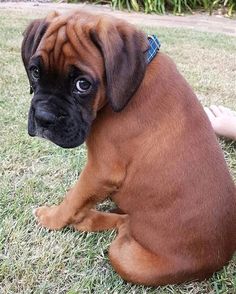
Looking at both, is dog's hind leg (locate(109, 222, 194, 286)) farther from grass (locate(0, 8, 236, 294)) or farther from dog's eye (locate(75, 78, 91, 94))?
dog's eye (locate(75, 78, 91, 94))

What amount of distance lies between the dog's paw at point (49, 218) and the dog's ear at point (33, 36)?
32.8 inches

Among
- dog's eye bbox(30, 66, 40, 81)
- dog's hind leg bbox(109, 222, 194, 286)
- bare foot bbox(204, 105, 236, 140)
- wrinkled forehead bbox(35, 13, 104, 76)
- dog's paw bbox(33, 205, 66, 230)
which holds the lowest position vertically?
bare foot bbox(204, 105, 236, 140)

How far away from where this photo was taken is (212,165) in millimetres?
2404

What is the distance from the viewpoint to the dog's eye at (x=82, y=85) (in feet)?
7.27

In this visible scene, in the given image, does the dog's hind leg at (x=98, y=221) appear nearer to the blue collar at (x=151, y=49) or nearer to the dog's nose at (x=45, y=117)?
the dog's nose at (x=45, y=117)

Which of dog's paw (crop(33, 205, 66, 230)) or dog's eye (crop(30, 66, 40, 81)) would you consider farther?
dog's paw (crop(33, 205, 66, 230))

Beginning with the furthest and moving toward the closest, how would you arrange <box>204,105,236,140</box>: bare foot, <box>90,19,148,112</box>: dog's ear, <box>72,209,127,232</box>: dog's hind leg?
<box>204,105,236,140</box>: bare foot < <box>72,209,127,232</box>: dog's hind leg < <box>90,19,148,112</box>: dog's ear

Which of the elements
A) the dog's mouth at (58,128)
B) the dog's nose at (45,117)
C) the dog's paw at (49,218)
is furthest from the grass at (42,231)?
the dog's nose at (45,117)

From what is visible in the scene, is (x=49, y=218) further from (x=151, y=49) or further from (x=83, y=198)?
(x=151, y=49)

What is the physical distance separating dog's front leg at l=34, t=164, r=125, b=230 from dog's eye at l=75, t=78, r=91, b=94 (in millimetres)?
432

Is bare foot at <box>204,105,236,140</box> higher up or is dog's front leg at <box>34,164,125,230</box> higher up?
dog's front leg at <box>34,164,125,230</box>

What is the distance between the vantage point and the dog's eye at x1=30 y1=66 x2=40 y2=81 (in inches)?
90.0

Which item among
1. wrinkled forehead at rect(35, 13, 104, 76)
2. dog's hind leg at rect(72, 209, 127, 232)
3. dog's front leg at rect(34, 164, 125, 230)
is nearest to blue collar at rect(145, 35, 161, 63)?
wrinkled forehead at rect(35, 13, 104, 76)

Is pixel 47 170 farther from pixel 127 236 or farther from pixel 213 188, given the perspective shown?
pixel 213 188
